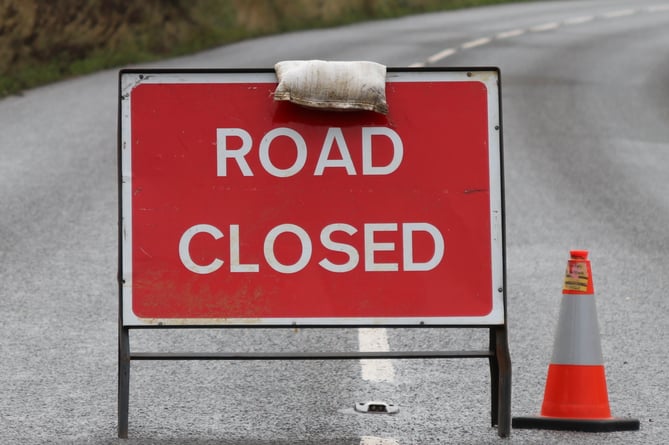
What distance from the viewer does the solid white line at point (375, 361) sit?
20.9 ft

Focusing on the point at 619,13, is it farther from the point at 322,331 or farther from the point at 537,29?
the point at 322,331

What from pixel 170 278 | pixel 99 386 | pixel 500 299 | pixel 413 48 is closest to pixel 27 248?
pixel 99 386

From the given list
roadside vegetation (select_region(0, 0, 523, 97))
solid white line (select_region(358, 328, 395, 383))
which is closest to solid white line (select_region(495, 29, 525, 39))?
roadside vegetation (select_region(0, 0, 523, 97))

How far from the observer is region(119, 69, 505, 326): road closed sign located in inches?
218

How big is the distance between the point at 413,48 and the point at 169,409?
750 inches

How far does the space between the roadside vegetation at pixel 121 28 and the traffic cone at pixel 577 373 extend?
1365 centimetres

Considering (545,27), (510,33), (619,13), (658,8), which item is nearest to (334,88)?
(510,33)

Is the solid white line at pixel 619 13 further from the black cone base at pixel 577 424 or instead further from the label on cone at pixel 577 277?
the black cone base at pixel 577 424

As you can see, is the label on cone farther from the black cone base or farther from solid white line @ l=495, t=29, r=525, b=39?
solid white line @ l=495, t=29, r=525, b=39

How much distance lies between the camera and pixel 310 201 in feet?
18.3

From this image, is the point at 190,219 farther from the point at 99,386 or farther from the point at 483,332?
the point at 483,332

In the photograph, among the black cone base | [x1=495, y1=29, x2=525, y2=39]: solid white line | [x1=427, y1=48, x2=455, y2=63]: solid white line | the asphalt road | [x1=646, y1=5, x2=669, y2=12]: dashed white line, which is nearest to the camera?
the black cone base

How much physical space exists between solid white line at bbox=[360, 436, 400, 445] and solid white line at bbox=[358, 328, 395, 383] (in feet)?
3.15

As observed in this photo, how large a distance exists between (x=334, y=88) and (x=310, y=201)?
0.49 meters
